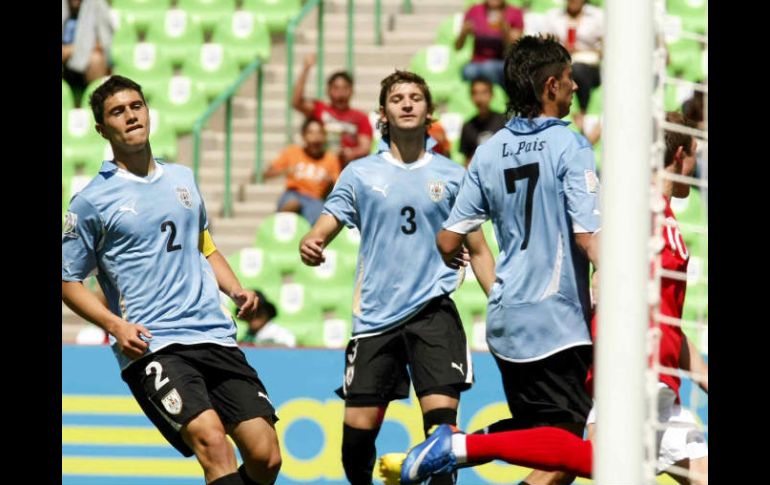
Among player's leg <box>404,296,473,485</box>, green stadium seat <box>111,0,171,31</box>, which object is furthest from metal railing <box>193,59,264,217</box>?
player's leg <box>404,296,473,485</box>

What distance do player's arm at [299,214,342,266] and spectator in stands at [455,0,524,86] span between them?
17.2 ft

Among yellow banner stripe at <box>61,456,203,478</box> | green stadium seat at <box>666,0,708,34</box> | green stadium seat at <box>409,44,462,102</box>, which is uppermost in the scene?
green stadium seat at <box>666,0,708,34</box>

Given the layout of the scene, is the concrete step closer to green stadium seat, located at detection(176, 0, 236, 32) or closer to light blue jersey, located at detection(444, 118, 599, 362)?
green stadium seat, located at detection(176, 0, 236, 32)

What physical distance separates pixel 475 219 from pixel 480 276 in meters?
0.96

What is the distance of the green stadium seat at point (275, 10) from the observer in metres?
14.4

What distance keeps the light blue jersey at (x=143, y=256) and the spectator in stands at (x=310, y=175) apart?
17.8 ft

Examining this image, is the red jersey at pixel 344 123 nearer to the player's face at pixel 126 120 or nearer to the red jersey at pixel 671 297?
the player's face at pixel 126 120

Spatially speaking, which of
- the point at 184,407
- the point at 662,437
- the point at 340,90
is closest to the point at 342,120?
the point at 340,90

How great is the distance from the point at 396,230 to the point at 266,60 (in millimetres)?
6804

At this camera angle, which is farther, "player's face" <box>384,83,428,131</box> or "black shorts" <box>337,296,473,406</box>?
"player's face" <box>384,83,428,131</box>

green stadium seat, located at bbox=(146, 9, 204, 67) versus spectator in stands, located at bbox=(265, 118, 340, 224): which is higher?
green stadium seat, located at bbox=(146, 9, 204, 67)

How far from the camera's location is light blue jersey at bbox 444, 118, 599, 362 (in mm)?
6379
